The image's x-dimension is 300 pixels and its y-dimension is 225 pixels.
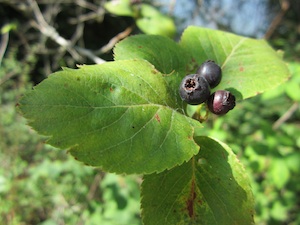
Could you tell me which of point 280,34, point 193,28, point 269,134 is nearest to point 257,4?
point 280,34

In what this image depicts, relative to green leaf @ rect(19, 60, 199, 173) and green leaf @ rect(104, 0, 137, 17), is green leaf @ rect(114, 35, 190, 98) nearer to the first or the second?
green leaf @ rect(19, 60, 199, 173)

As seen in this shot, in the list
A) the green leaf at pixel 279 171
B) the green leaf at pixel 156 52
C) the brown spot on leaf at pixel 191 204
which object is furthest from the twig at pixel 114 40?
the brown spot on leaf at pixel 191 204

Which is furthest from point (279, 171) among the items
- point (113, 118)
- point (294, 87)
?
point (113, 118)

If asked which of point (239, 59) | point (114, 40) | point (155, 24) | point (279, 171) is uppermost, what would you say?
point (239, 59)

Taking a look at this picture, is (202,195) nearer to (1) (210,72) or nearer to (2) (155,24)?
(1) (210,72)

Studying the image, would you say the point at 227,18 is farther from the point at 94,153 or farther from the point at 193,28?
the point at 94,153

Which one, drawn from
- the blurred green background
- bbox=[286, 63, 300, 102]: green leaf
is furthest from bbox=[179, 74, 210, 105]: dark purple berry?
bbox=[286, 63, 300, 102]: green leaf
